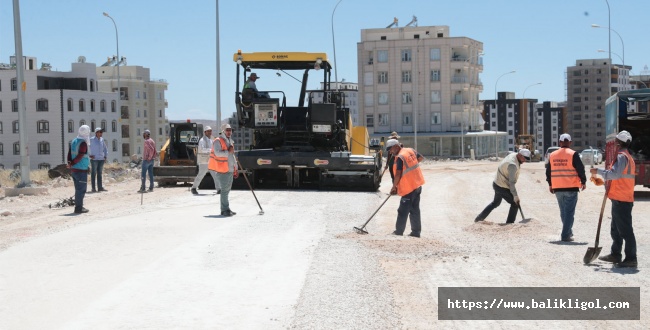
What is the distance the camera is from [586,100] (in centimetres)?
18425

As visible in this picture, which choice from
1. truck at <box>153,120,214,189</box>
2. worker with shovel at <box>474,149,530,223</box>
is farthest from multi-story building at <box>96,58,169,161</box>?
worker with shovel at <box>474,149,530,223</box>

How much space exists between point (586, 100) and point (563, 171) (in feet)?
589

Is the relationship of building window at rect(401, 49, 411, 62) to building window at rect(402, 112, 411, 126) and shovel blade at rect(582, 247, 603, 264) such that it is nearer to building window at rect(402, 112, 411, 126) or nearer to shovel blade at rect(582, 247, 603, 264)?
building window at rect(402, 112, 411, 126)

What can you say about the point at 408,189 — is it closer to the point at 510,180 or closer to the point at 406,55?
the point at 510,180

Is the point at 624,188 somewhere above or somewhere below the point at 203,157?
below

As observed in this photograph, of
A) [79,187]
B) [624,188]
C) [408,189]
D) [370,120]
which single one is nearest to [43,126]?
[370,120]

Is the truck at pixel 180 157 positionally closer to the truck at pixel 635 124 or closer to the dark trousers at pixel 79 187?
the dark trousers at pixel 79 187

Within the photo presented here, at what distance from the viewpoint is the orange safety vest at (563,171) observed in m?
13.3

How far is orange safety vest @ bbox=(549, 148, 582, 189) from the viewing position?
13297mm

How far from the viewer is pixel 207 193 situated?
21703mm

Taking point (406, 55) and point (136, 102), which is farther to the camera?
point (136, 102)

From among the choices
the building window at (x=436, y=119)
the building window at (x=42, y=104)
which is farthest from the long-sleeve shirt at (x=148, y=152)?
the building window at (x=42, y=104)

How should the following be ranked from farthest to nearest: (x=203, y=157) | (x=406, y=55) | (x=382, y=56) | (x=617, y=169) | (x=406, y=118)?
(x=382, y=56) < (x=406, y=118) < (x=406, y=55) < (x=203, y=157) < (x=617, y=169)

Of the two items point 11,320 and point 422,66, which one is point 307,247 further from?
point 422,66
